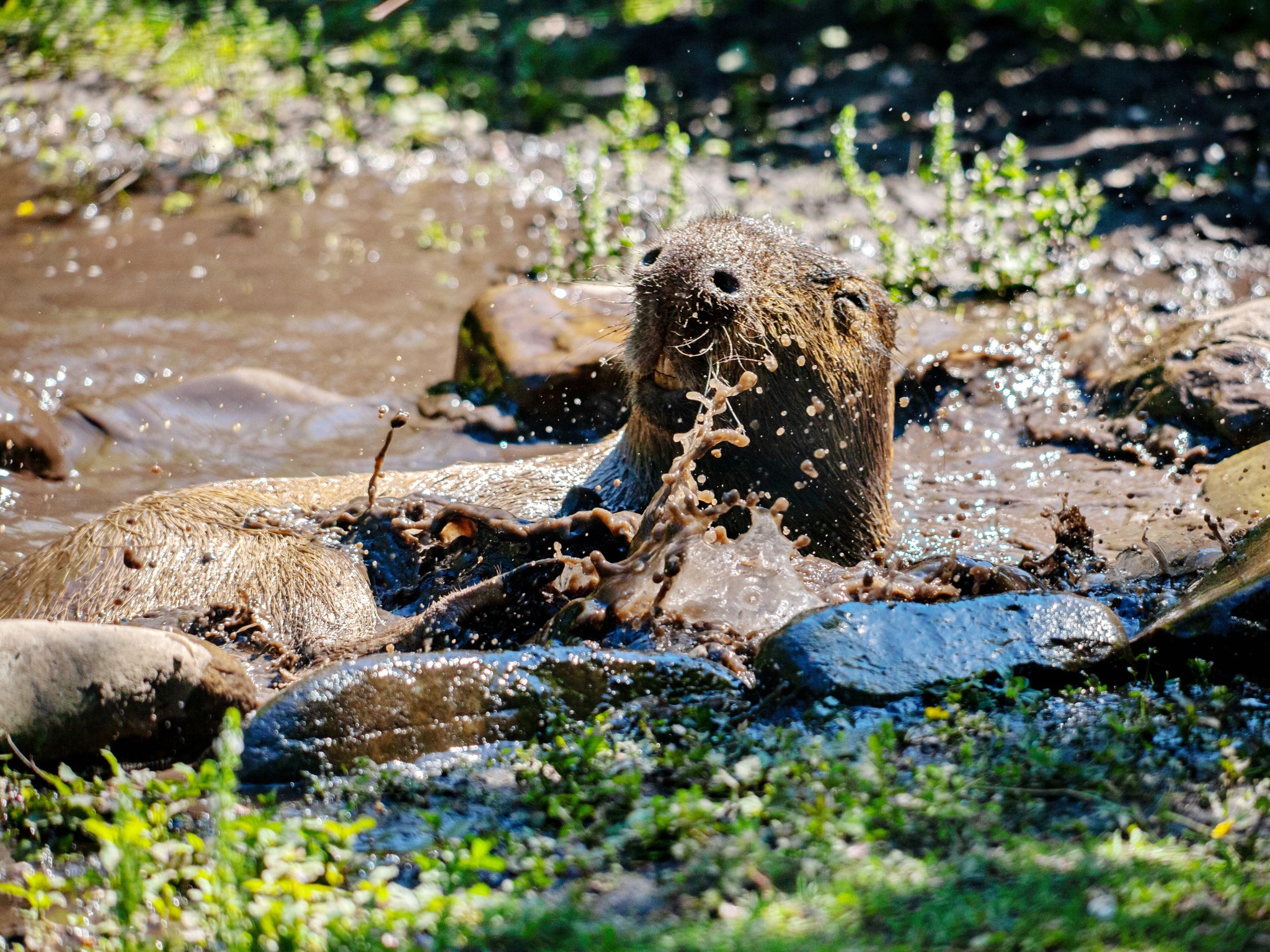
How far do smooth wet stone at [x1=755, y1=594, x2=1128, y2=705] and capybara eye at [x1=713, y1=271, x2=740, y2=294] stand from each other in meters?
1.32

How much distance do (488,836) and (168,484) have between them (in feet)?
13.2

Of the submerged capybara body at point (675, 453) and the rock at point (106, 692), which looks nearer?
the rock at point (106, 692)

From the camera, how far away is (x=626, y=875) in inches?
112

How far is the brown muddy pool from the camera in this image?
616 cm

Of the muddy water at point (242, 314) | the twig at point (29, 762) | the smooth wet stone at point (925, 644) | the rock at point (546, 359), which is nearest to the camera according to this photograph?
the twig at point (29, 762)

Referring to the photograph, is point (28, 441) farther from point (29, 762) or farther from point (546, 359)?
point (29, 762)

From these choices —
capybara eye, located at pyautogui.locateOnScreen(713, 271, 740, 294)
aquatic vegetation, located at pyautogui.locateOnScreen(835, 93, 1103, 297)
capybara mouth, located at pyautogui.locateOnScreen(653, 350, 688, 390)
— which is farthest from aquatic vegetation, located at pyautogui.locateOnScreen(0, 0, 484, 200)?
capybara eye, located at pyautogui.locateOnScreen(713, 271, 740, 294)

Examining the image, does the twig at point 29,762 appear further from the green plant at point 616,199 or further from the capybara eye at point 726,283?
the green plant at point 616,199

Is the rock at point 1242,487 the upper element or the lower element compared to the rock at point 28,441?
lower

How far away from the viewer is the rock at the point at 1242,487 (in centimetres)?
549

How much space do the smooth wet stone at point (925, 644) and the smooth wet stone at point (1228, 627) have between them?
14 cm

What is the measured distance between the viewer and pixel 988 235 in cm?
909

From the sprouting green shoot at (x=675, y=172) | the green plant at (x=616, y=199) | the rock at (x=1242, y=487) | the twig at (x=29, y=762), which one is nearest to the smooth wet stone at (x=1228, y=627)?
the rock at (x=1242, y=487)

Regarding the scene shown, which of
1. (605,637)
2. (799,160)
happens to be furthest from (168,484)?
(799,160)
